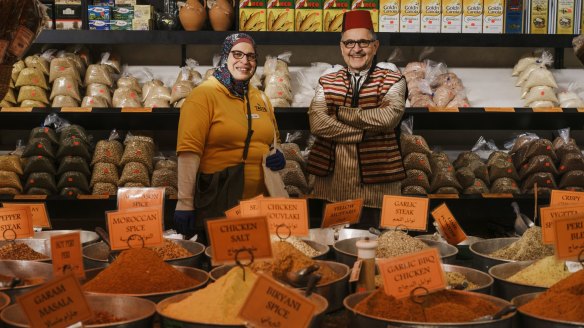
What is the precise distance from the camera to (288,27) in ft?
12.7

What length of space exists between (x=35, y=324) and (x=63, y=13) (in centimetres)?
298

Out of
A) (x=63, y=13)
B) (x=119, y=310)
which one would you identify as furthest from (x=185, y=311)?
(x=63, y=13)

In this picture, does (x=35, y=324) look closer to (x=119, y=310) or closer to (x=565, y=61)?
(x=119, y=310)

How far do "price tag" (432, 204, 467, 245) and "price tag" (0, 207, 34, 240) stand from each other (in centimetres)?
114

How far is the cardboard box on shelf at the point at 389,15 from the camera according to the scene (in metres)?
3.87

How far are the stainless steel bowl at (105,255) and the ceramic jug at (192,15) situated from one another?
213 centimetres

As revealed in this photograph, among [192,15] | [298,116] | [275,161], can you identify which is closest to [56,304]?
[275,161]

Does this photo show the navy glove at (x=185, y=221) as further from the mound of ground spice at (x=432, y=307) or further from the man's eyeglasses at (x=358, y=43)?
the mound of ground spice at (x=432, y=307)

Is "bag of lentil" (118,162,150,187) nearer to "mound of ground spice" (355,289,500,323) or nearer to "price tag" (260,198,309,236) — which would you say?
"price tag" (260,198,309,236)

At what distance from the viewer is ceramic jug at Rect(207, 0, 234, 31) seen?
3875 mm

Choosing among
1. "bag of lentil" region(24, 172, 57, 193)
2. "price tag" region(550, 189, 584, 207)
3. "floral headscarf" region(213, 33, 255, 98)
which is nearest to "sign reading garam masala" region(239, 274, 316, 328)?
"price tag" region(550, 189, 584, 207)

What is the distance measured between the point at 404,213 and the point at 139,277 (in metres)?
0.93

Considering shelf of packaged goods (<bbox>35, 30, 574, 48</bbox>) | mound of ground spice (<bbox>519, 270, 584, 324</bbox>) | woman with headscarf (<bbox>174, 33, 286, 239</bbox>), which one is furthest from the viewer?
shelf of packaged goods (<bbox>35, 30, 574, 48</bbox>)

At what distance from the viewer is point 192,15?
385 centimetres
